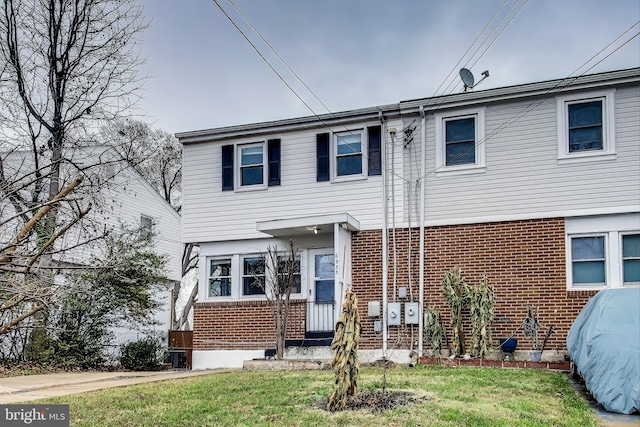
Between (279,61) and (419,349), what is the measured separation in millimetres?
6512

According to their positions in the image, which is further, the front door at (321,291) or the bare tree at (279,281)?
the front door at (321,291)

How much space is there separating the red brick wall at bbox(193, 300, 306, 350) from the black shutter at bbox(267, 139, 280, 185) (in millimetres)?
2951

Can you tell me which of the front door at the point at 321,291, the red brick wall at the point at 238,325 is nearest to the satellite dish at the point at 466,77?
the front door at the point at 321,291

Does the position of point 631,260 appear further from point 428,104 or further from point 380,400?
point 380,400

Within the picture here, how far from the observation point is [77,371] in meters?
15.0

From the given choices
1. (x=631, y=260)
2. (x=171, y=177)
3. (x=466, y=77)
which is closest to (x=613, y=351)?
(x=631, y=260)

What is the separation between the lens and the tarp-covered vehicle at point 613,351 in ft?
25.3

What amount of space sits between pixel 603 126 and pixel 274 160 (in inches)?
288

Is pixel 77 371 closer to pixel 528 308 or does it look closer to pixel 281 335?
pixel 281 335

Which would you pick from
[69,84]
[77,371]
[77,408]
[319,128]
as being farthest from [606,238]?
[69,84]

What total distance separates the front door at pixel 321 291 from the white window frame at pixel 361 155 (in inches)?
67.6

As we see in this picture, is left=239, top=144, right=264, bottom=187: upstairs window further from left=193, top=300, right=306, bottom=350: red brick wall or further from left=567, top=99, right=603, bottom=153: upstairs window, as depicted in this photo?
left=567, top=99, right=603, bottom=153: upstairs window

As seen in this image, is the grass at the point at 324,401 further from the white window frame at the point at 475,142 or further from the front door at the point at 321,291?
the white window frame at the point at 475,142

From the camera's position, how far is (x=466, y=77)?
571 inches
